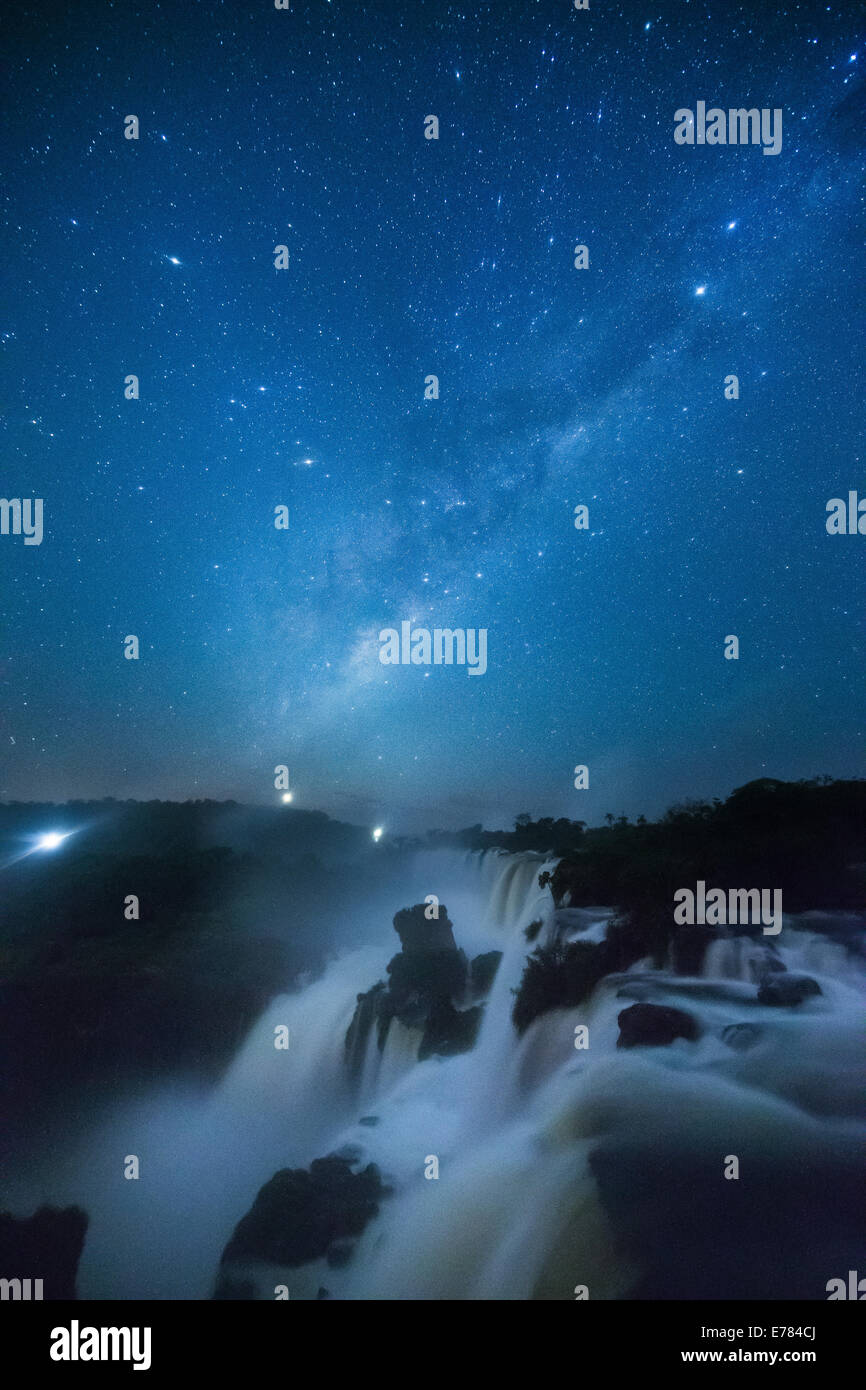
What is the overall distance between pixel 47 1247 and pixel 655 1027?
5225mm

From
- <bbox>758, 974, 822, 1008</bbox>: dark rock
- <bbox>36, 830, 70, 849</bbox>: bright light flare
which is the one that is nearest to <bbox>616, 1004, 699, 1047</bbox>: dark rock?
<bbox>758, 974, 822, 1008</bbox>: dark rock

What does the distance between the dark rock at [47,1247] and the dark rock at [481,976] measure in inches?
146

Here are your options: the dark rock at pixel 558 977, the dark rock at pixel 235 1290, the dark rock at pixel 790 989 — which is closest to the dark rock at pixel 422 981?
the dark rock at pixel 558 977

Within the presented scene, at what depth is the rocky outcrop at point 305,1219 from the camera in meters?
3.65

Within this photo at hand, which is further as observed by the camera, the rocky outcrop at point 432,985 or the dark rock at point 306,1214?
the rocky outcrop at point 432,985

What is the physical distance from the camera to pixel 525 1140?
3645 mm

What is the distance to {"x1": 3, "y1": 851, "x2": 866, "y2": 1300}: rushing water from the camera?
3252mm

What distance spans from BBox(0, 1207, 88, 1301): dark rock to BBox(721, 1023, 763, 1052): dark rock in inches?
217

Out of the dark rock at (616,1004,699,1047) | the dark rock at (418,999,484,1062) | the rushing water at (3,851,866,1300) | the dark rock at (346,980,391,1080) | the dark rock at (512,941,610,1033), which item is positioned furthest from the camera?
the dark rock at (346,980,391,1080)

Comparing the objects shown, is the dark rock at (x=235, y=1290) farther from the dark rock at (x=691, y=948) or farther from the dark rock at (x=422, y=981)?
the dark rock at (x=691, y=948)

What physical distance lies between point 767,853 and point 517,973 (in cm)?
246

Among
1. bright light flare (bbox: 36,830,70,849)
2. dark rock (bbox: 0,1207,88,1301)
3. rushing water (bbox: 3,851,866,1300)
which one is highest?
bright light flare (bbox: 36,830,70,849)

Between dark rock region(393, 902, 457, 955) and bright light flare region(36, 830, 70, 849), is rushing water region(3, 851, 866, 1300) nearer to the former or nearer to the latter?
dark rock region(393, 902, 457, 955)
